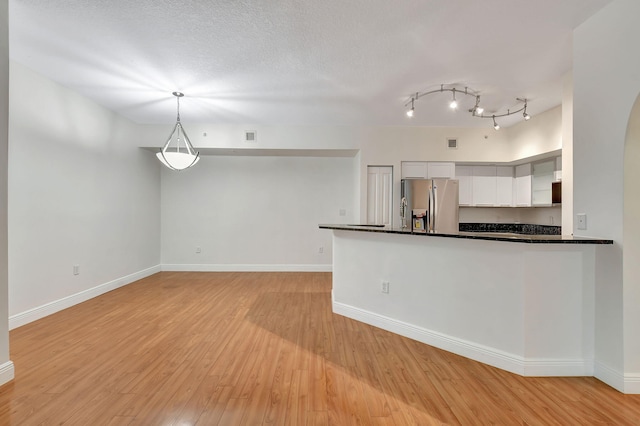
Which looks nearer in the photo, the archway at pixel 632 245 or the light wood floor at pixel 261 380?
the light wood floor at pixel 261 380

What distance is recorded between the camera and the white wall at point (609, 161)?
2.05 meters

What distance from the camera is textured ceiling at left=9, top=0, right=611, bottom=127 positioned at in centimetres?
234

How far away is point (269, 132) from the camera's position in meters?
5.50

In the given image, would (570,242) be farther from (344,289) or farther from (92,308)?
(92,308)

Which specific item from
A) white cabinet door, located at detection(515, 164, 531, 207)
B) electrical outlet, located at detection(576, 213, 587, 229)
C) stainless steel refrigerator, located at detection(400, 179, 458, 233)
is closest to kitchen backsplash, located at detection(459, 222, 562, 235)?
white cabinet door, located at detection(515, 164, 531, 207)

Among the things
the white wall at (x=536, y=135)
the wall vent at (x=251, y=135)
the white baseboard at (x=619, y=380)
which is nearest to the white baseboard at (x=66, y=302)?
the wall vent at (x=251, y=135)

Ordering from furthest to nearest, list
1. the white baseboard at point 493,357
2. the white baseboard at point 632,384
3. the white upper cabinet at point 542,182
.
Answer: the white upper cabinet at point 542,182 → the white baseboard at point 493,357 → the white baseboard at point 632,384

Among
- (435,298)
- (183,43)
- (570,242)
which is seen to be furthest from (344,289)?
(183,43)

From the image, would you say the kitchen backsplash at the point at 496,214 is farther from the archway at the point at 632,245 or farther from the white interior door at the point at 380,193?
the archway at the point at 632,245

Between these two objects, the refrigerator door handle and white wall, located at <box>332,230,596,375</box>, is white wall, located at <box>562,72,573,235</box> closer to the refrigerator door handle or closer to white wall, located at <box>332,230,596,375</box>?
white wall, located at <box>332,230,596,375</box>

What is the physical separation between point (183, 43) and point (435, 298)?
333 cm

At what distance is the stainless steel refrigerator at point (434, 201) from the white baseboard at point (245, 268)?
7.01 ft

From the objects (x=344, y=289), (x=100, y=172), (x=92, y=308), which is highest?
(x=100, y=172)

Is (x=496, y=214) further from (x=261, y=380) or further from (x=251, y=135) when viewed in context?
(x=261, y=380)
